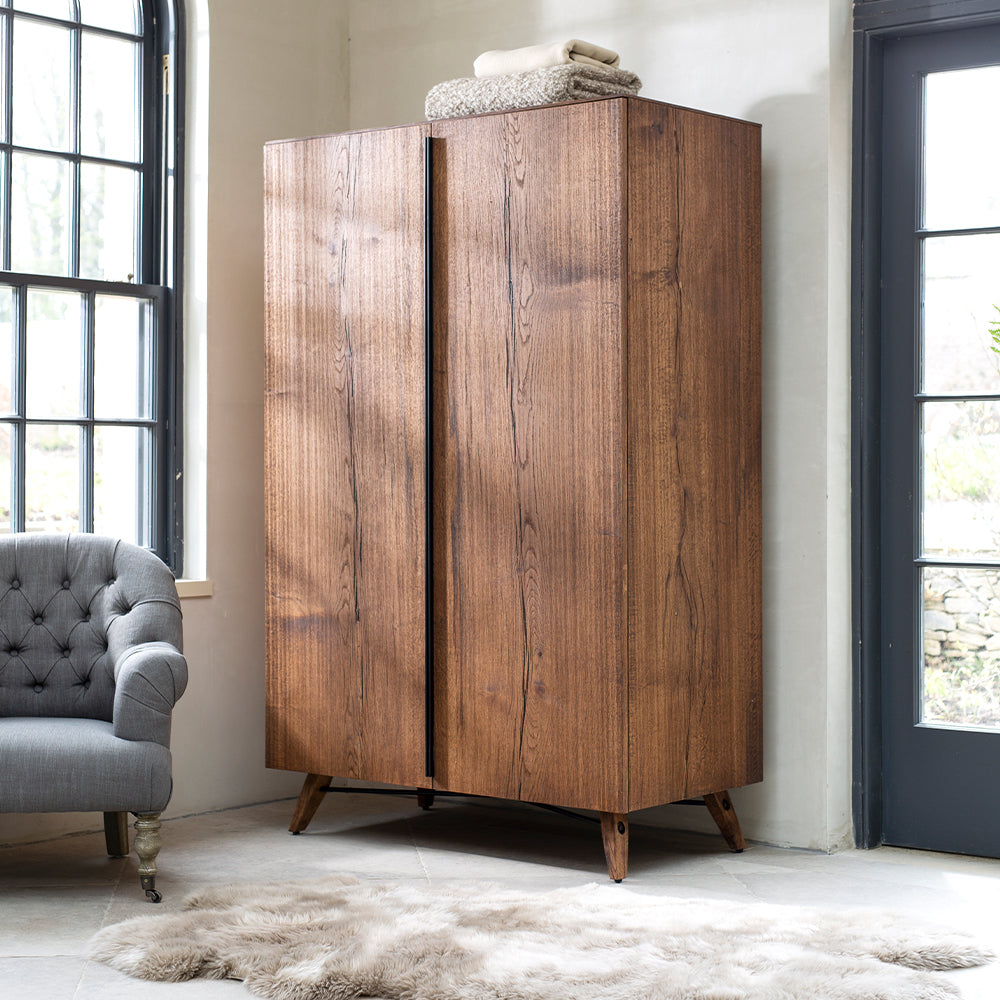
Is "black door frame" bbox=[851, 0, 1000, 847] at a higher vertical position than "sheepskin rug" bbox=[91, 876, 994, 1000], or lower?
higher

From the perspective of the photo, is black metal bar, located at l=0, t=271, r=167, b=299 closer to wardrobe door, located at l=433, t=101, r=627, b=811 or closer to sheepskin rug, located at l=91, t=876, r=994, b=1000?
wardrobe door, located at l=433, t=101, r=627, b=811

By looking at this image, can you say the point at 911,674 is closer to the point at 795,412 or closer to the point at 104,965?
the point at 795,412

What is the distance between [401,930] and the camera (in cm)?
280

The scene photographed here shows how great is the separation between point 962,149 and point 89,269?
8.01 feet

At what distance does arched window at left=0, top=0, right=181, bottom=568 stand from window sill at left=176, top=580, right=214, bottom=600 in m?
0.15

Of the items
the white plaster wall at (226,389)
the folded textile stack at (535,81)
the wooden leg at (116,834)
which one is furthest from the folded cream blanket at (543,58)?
the wooden leg at (116,834)

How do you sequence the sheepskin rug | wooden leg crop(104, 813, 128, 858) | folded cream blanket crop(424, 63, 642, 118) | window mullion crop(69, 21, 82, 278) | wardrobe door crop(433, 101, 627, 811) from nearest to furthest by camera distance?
the sheepskin rug < wardrobe door crop(433, 101, 627, 811) < folded cream blanket crop(424, 63, 642, 118) < wooden leg crop(104, 813, 128, 858) < window mullion crop(69, 21, 82, 278)

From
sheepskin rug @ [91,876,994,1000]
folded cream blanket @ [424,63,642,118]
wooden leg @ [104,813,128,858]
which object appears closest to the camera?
sheepskin rug @ [91,876,994,1000]

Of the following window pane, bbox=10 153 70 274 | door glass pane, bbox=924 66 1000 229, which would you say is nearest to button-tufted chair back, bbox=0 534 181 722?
window pane, bbox=10 153 70 274

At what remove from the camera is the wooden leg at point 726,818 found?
362cm

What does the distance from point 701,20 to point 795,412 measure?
1.12 metres

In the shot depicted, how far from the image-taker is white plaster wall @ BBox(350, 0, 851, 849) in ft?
12.0

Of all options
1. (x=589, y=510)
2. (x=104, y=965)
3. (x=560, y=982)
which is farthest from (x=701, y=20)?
(x=104, y=965)

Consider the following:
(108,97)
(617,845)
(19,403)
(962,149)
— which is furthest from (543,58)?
(617,845)
